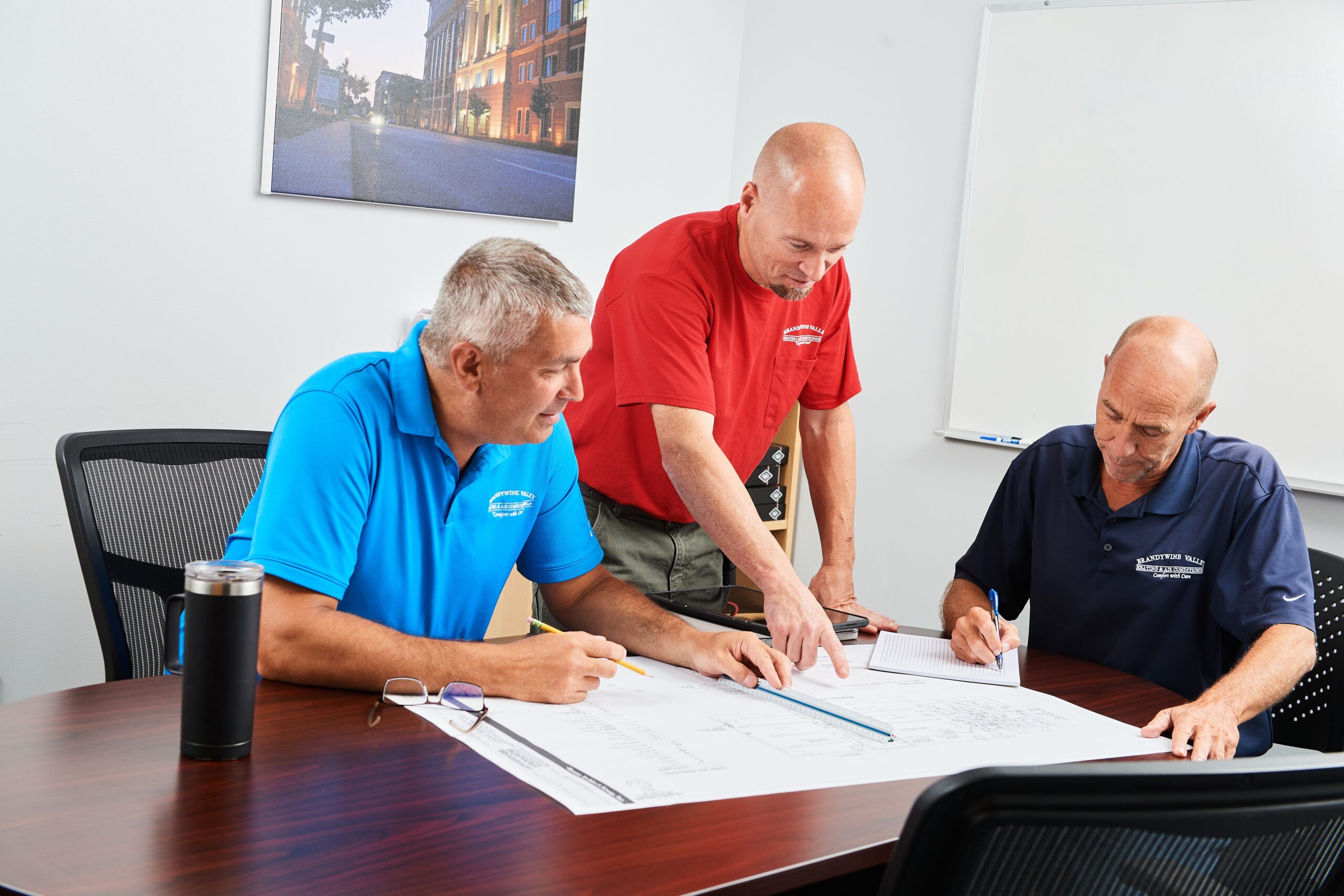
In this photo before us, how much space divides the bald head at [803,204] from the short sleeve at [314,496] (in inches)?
33.3

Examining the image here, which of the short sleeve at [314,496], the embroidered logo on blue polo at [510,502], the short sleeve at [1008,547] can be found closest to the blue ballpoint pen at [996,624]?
the short sleeve at [1008,547]

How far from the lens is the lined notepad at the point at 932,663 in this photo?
1.73 m

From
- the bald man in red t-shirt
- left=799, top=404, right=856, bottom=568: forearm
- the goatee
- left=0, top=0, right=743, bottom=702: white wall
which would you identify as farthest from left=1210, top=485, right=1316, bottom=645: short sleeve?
left=0, top=0, right=743, bottom=702: white wall

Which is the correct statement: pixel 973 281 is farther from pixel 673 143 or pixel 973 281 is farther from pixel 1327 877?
pixel 1327 877

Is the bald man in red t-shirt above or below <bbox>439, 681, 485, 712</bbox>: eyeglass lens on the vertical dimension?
above

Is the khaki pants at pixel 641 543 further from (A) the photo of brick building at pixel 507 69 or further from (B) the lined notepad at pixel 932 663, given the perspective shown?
(A) the photo of brick building at pixel 507 69

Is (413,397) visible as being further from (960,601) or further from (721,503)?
(960,601)

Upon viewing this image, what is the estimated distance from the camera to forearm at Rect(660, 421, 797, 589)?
1817mm

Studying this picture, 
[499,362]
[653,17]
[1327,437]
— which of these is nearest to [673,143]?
[653,17]

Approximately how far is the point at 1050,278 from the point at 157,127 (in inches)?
104

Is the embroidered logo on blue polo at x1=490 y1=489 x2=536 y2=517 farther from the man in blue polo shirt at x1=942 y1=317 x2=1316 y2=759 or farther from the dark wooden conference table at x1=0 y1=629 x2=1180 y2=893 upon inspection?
the man in blue polo shirt at x1=942 y1=317 x2=1316 y2=759

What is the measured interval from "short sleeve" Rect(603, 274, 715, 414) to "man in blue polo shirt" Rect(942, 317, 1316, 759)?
0.63 m

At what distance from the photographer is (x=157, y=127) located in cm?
262

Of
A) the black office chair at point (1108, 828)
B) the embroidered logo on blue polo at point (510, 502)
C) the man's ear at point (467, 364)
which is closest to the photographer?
the black office chair at point (1108, 828)
